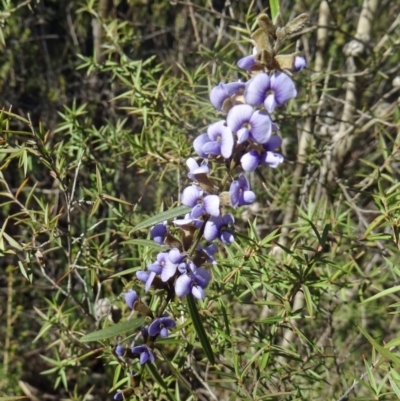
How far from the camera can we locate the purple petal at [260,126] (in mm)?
805

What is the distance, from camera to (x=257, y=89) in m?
0.80

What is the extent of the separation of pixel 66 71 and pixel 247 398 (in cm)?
299

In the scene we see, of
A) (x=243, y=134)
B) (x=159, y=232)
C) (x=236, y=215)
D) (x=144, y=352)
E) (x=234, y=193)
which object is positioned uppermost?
(x=243, y=134)

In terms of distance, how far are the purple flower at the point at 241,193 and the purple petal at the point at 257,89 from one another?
5.0 inches

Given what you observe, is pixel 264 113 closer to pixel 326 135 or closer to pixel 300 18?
pixel 300 18

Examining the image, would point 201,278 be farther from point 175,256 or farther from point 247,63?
point 247,63

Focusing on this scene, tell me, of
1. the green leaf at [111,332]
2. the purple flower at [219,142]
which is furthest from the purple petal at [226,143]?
the green leaf at [111,332]

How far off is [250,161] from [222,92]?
0.40ft

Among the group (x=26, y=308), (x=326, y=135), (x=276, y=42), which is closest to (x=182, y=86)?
(x=326, y=135)

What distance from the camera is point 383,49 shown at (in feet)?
7.21

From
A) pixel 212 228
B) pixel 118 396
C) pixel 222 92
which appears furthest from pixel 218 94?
pixel 118 396

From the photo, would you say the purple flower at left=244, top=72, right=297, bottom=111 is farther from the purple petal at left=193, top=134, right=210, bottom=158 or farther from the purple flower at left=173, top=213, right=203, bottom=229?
the purple flower at left=173, top=213, right=203, bottom=229

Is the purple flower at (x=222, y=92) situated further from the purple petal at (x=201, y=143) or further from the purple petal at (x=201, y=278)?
the purple petal at (x=201, y=278)

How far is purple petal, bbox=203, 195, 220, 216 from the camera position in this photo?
2.82ft
